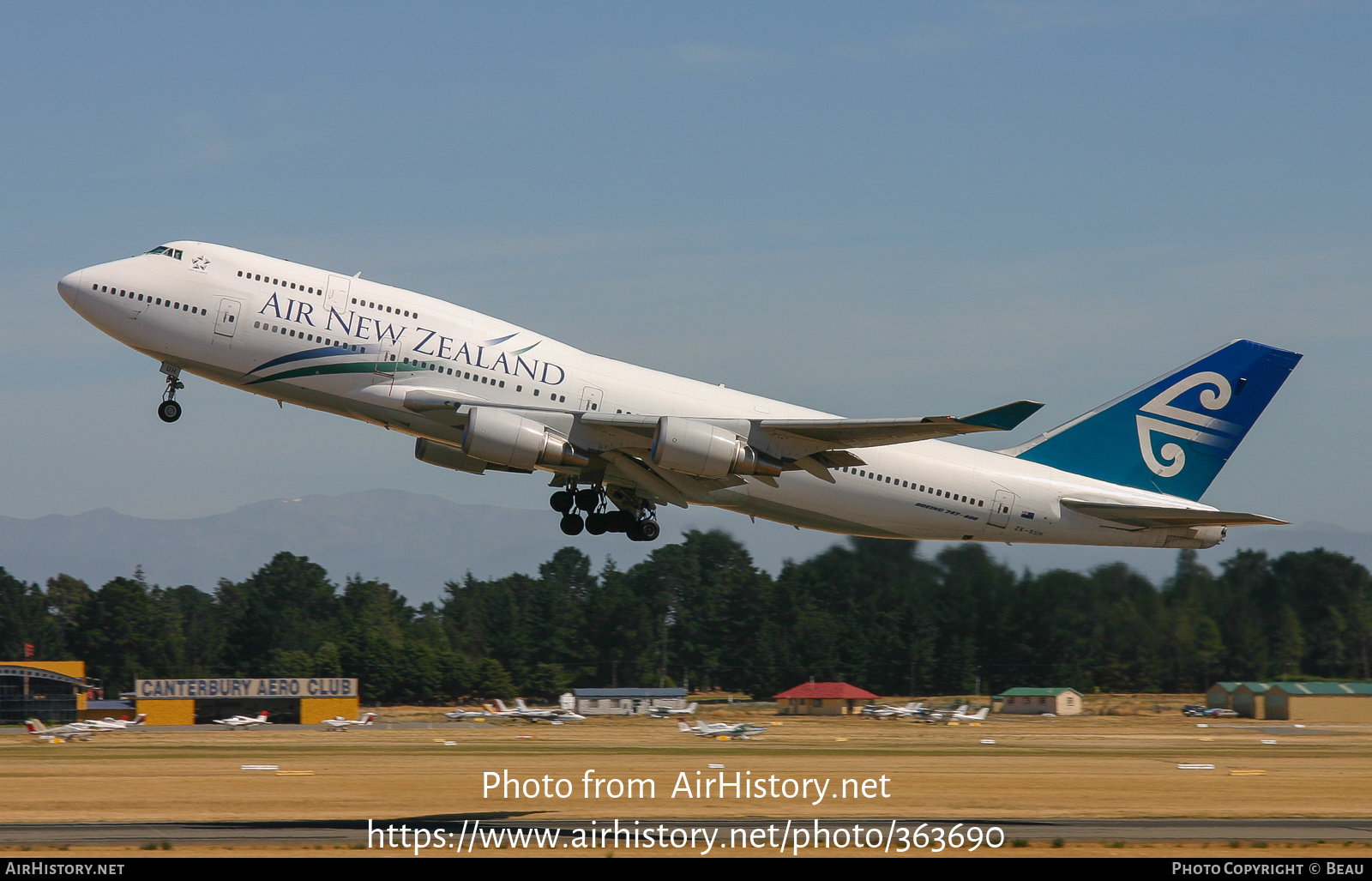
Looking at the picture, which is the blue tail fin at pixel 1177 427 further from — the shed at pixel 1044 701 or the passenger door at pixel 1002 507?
the shed at pixel 1044 701

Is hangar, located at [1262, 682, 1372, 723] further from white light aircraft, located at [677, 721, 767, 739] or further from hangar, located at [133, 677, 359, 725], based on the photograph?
hangar, located at [133, 677, 359, 725]

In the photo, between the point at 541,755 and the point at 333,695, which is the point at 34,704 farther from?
the point at 541,755

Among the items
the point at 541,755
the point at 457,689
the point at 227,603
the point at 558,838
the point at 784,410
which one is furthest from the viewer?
the point at 227,603

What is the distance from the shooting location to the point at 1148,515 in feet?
112

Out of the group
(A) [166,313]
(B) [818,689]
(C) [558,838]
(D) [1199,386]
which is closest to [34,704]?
(B) [818,689]

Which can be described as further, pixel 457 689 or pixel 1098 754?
pixel 457 689

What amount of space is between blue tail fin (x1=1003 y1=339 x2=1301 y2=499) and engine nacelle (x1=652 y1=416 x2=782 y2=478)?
33.4 feet

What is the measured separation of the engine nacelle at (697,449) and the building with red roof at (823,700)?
5527cm

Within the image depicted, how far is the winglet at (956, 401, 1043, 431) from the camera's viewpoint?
1035 inches

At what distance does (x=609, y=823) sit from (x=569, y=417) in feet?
30.7

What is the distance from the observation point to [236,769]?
146 feet

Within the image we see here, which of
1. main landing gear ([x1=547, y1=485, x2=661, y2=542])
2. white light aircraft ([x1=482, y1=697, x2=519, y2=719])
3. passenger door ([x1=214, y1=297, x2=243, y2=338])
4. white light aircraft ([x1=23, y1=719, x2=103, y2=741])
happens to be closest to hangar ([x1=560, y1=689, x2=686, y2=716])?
white light aircraft ([x1=482, y1=697, x2=519, y2=719])

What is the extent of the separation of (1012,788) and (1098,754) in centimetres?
1578

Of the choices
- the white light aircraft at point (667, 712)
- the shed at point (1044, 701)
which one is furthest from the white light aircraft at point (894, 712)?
the white light aircraft at point (667, 712)
